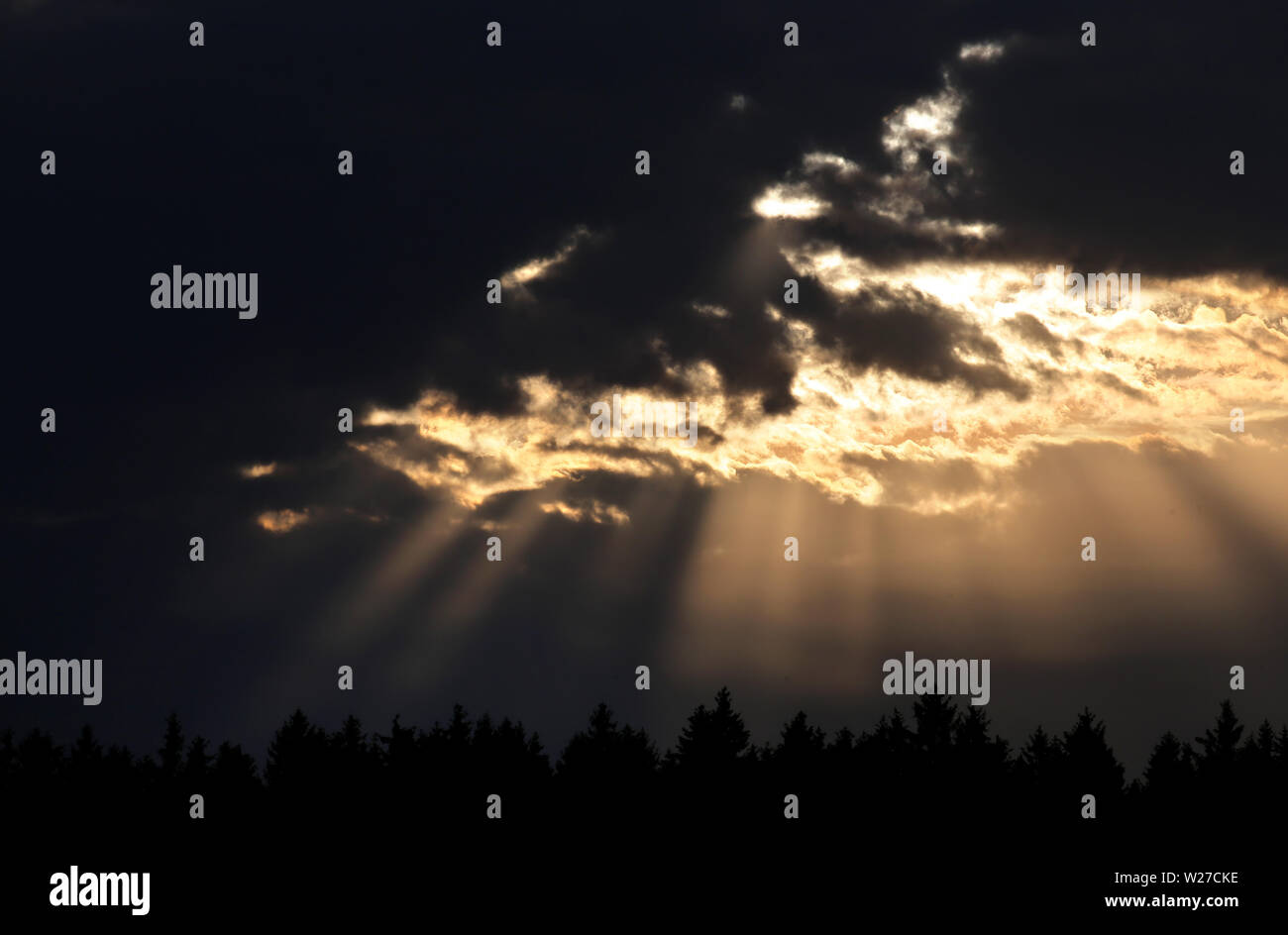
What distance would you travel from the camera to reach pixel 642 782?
95750 mm

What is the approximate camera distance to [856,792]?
312ft

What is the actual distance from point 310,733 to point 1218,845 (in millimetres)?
66531

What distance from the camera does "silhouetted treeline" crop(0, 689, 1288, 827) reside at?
92.6 m

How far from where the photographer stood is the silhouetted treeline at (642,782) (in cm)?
9262
